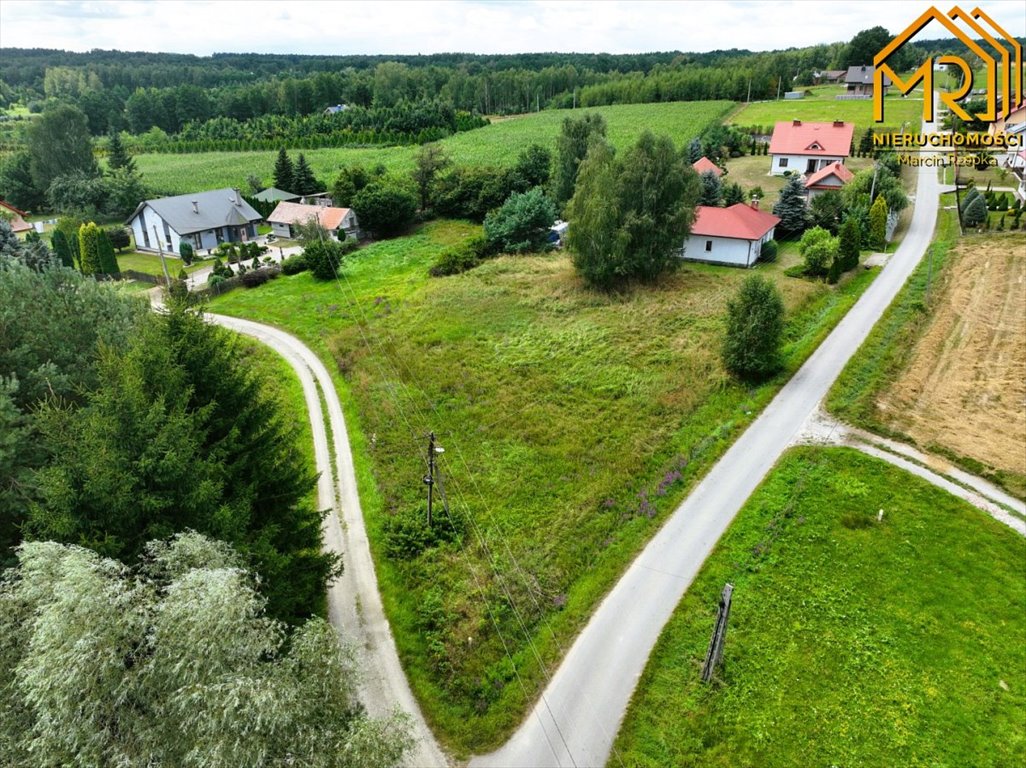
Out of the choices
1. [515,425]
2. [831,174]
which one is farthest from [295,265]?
[831,174]

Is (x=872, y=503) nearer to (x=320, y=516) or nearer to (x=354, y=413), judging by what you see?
(x=320, y=516)

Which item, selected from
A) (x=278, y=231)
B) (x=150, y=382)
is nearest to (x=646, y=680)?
(x=150, y=382)

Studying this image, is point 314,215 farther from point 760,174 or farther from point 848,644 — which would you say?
point 848,644

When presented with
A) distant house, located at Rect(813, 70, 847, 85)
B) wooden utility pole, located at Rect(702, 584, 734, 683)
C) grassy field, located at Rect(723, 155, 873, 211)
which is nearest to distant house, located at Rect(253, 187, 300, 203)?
grassy field, located at Rect(723, 155, 873, 211)

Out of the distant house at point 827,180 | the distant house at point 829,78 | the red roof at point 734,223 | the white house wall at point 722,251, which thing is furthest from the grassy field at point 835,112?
the white house wall at point 722,251

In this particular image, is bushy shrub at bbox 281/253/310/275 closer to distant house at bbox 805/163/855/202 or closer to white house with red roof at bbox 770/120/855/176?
distant house at bbox 805/163/855/202

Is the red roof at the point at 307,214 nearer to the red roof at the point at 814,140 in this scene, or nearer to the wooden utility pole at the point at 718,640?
the red roof at the point at 814,140
